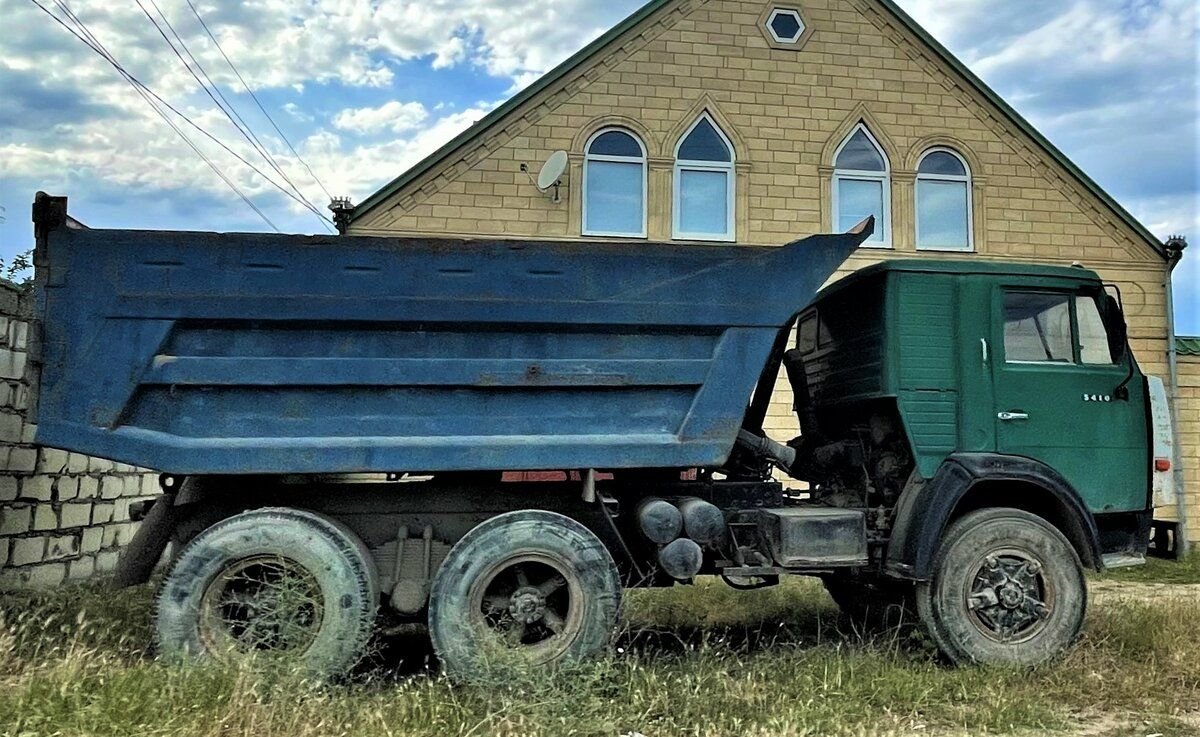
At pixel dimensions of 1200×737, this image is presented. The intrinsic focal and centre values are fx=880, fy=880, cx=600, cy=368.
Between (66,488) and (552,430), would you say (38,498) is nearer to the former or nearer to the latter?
(66,488)

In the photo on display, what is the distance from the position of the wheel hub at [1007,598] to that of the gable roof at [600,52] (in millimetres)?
9346

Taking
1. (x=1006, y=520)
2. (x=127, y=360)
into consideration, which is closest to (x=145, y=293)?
(x=127, y=360)

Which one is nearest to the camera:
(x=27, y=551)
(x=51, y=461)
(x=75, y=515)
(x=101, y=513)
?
(x=27, y=551)

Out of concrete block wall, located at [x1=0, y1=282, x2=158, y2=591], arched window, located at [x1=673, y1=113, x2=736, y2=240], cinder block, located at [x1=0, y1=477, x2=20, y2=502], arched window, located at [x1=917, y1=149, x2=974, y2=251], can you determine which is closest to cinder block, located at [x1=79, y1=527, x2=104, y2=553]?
concrete block wall, located at [x1=0, y1=282, x2=158, y2=591]

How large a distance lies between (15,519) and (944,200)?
489 inches

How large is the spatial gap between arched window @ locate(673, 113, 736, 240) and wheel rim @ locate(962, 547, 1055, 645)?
8.23 m

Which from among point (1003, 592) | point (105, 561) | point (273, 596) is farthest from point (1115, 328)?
point (105, 561)

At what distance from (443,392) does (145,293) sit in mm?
1622

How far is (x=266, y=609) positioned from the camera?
4609mm

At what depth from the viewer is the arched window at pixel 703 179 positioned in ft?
42.7

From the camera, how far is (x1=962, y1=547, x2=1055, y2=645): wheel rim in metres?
5.36

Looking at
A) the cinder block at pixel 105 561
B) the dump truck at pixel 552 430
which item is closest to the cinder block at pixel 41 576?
the cinder block at pixel 105 561

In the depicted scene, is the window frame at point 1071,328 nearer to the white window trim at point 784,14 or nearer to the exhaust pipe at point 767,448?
the exhaust pipe at point 767,448

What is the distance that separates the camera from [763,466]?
19.3 ft
